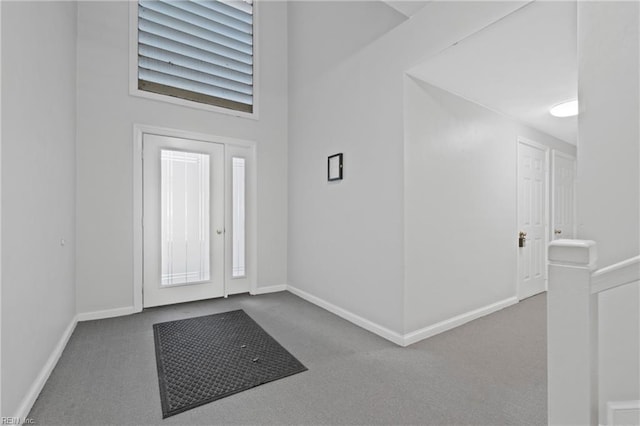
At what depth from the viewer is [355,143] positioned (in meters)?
2.92

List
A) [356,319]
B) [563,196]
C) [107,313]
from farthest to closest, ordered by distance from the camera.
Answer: [563,196] → [107,313] → [356,319]

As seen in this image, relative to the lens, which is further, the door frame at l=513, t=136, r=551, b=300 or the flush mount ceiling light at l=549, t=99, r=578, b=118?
the door frame at l=513, t=136, r=551, b=300

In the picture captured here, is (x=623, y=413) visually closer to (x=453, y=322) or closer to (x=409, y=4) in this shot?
(x=453, y=322)

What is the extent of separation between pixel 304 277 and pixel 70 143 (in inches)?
111

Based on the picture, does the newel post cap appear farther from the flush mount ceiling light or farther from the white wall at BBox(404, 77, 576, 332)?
the flush mount ceiling light

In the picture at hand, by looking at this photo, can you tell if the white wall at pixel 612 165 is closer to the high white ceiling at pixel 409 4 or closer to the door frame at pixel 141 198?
the high white ceiling at pixel 409 4

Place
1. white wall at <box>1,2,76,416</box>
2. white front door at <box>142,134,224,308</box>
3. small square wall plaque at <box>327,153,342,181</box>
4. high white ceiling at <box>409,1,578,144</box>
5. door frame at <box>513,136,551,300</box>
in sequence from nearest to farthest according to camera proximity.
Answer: white wall at <box>1,2,76,416</box>, high white ceiling at <box>409,1,578,144</box>, small square wall plaque at <box>327,153,342,181</box>, white front door at <box>142,134,224,308</box>, door frame at <box>513,136,551,300</box>

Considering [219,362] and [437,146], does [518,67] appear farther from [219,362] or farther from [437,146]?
[219,362]

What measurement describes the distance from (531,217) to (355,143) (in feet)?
8.58

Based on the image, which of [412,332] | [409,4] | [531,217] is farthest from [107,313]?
[531,217]

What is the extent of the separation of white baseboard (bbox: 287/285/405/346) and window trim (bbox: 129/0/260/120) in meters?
2.50

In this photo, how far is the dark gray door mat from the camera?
5.82 feet

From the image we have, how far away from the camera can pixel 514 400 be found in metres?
1.71

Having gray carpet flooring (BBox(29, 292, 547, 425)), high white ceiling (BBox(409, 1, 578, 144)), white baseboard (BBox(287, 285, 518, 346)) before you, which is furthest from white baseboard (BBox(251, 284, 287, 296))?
high white ceiling (BBox(409, 1, 578, 144))
